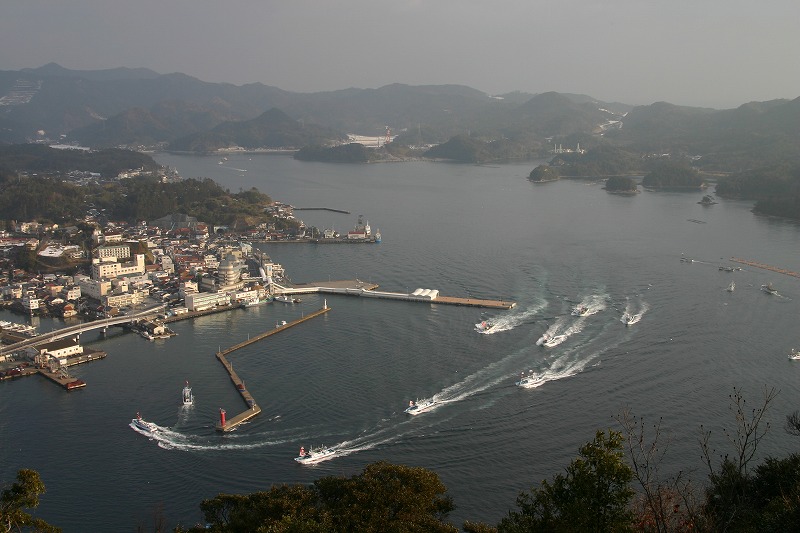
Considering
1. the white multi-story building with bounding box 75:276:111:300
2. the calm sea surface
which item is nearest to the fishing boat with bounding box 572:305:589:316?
the calm sea surface

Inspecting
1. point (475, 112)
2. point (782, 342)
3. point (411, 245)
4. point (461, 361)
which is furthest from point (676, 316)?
point (475, 112)

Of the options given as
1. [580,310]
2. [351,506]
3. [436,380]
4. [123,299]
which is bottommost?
[123,299]

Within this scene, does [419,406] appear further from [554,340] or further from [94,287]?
[94,287]

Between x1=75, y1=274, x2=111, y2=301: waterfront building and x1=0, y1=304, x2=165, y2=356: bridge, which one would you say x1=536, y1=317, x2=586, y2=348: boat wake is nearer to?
x1=0, y1=304, x2=165, y2=356: bridge

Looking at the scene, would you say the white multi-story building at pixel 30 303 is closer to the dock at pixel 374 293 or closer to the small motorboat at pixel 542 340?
the dock at pixel 374 293

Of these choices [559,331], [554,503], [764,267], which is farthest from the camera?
[764,267]

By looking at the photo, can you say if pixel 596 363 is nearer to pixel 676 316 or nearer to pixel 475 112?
pixel 676 316

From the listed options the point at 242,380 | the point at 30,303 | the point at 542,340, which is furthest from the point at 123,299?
the point at 542,340

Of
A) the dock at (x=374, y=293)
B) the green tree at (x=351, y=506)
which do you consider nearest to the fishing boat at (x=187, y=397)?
the green tree at (x=351, y=506)
